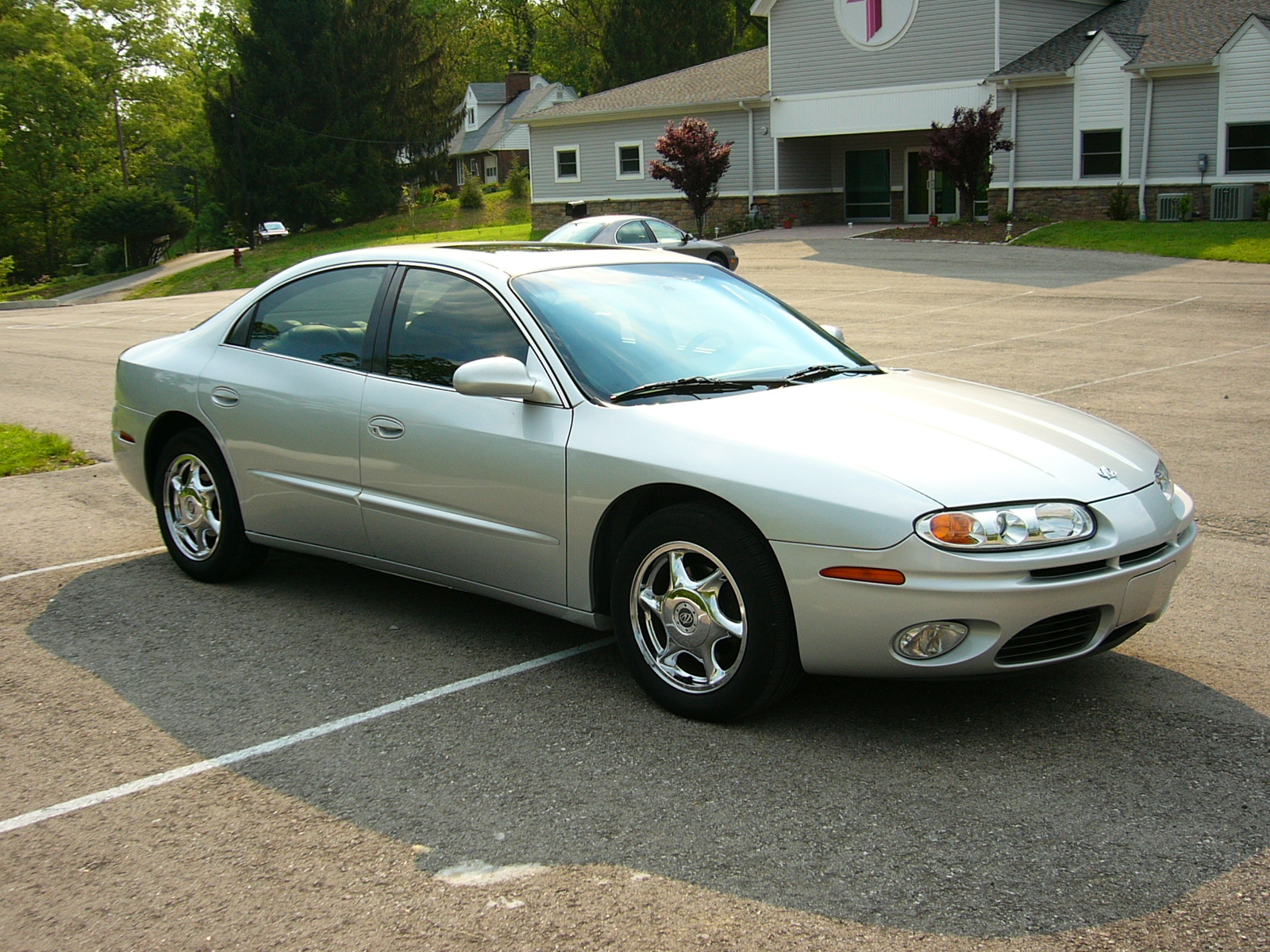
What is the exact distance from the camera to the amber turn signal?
392cm

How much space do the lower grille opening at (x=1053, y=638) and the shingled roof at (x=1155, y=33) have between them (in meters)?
30.1

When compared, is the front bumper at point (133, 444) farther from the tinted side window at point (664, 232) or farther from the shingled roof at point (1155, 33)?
the shingled roof at point (1155, 33)

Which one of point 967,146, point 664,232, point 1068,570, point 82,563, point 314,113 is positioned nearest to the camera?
point 1068,570

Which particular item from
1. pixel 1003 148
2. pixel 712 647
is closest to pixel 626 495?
pixel 712 647

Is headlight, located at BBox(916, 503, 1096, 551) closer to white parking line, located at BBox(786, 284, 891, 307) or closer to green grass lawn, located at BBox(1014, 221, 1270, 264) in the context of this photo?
white parking line, located at BBox(786, 284, 891, 307)

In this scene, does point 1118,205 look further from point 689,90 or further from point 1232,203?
point 689,90

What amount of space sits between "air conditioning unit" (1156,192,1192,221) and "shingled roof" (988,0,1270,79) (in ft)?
9.96

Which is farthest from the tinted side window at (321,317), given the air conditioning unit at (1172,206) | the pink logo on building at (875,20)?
the pink logo on building at (875,20)

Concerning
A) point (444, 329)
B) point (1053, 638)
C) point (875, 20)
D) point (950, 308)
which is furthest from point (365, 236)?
point (1053, 638)

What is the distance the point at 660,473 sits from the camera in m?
4.35

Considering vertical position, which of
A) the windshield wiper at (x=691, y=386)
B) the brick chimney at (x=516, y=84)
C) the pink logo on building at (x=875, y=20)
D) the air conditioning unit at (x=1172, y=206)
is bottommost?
the windshield wiper at (x=691, y=386)

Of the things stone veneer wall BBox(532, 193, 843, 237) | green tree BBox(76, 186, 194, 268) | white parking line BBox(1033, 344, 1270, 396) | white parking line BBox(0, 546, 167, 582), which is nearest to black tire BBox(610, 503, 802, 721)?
white parking line BBox(0, 546, 167, 582)

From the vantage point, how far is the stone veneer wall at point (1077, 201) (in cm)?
3097

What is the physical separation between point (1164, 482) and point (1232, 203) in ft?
94.3
